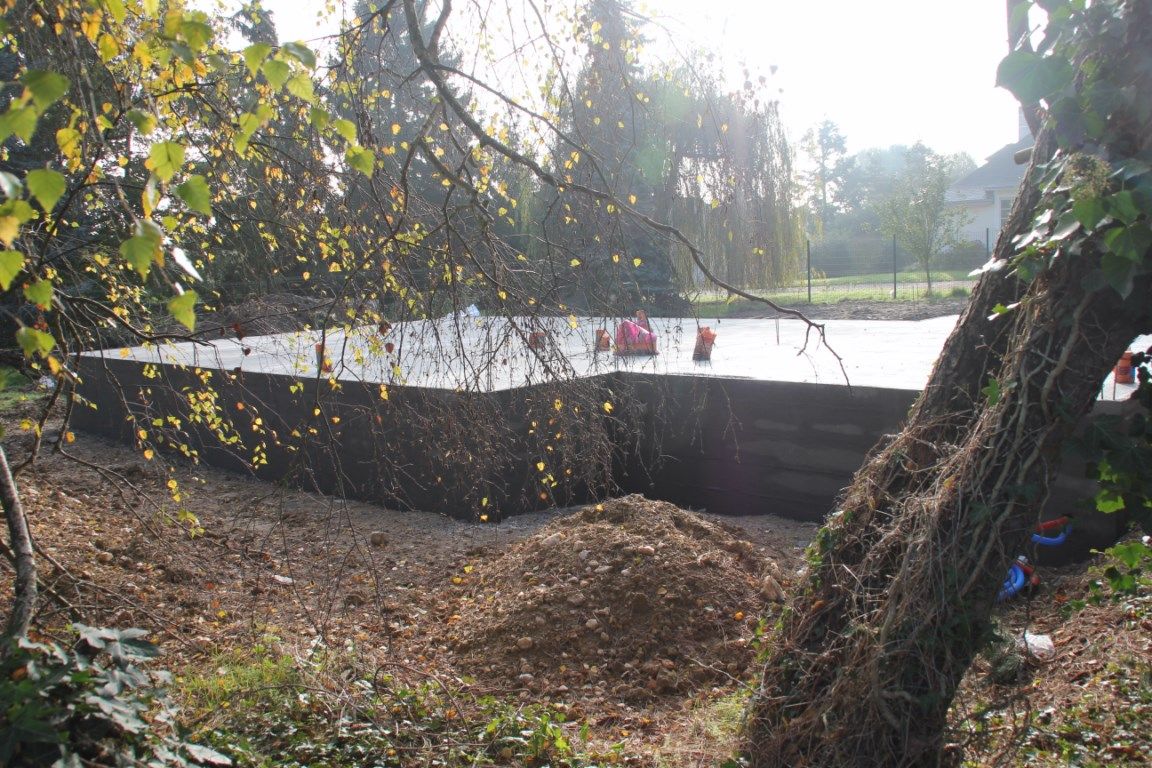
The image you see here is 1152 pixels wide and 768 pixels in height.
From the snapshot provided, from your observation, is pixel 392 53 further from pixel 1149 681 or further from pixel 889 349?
pixel 889 349

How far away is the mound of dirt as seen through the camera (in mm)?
4207

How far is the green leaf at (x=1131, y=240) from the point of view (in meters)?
1.97

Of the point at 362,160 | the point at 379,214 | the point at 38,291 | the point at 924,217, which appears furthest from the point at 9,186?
the point at 924,217

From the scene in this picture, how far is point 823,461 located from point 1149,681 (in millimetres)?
3130

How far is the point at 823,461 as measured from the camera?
20.4ft

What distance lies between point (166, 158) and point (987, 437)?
203cm

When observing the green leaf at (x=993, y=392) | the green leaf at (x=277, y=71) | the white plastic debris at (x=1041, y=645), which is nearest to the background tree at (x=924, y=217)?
the white plastic debris at (x=1041, y=645)

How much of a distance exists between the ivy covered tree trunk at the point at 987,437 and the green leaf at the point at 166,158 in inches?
73.4

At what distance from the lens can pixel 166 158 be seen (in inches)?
57.1

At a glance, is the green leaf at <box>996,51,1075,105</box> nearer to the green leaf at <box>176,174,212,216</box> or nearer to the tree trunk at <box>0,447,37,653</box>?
the green leaf at <box>176,174,212,216</box>

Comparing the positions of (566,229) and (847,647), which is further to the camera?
(566,229)

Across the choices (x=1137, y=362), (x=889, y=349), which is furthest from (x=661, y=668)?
(x=889, y=349)

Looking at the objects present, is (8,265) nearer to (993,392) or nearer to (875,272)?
(993,392)

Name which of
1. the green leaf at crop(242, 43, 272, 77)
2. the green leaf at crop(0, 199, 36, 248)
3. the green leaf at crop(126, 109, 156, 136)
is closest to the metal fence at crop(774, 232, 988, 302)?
Answer: the green leaf at crop(242, 43, 272, 77)
